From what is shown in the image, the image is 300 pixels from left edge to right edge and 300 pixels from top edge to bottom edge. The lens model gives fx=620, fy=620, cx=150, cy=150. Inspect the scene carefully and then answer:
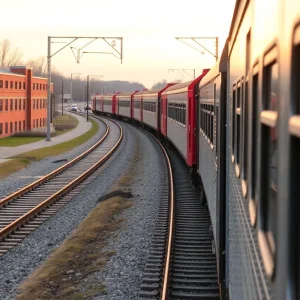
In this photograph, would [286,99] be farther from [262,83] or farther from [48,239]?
[48,239]

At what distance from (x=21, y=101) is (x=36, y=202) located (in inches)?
1832

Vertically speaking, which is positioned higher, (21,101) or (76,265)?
(21,101)

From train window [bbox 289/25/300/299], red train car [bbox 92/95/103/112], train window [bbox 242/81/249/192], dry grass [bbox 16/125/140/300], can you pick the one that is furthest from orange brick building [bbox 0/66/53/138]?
train window [bbox 289/25/300/299]

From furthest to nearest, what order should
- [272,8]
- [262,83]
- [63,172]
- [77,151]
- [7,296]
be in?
[77,151]
[63,172]
[7,296]
[262,83]
[272,8]

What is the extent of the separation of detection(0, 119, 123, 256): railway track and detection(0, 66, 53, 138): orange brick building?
31956 millimetres

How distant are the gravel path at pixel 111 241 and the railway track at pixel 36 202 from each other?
26 cm

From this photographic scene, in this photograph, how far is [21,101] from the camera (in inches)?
2392

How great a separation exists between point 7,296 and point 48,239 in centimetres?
346

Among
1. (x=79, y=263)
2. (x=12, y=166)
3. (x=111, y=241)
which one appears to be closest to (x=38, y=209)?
(x=111, y=241)

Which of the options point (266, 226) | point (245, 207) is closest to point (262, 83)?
point (266, 226)

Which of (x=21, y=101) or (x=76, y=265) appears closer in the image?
(x=76, y=265)

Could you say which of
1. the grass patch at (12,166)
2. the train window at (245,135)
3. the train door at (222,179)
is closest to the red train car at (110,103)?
the grass patch at (12,166)

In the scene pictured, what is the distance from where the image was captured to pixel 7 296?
8336 millimetres

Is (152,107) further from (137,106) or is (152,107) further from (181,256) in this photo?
(181,256)
